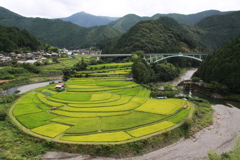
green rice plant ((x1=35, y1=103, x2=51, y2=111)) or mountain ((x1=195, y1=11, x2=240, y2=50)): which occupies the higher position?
mountain ((x1=195, y1=11, x2=240, y2=50))

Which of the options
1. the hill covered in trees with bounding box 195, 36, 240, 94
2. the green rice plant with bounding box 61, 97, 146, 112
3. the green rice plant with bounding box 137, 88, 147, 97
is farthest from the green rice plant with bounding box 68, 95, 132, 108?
the hill covered in trees with bounding box 195, 36, 240, 94

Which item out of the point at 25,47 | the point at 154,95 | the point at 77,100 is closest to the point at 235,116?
the point at 154,95

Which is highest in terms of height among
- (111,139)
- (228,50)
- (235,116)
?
(228,50)

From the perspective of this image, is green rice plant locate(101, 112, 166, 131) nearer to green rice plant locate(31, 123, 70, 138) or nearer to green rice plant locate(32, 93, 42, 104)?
green rice plant locate(31, 123, 70, 138)

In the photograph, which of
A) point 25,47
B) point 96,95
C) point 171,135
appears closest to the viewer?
point 171,135

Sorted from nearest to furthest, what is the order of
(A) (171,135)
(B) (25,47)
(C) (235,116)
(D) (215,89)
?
(A) (171,135) < (C) (235,116) < (D) (215,89) < (B) (25,47)

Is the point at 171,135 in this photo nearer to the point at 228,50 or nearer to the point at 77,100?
the point at 77,100

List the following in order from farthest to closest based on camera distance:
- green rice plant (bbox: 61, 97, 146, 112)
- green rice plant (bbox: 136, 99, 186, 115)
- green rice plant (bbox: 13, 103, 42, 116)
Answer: green rice plant (bbox: 61, 97, 146, 112) → green rice plant (bbox: 13, 103, 42, 116) → green rice plant (bbox: 136, 99, 186, 115)
